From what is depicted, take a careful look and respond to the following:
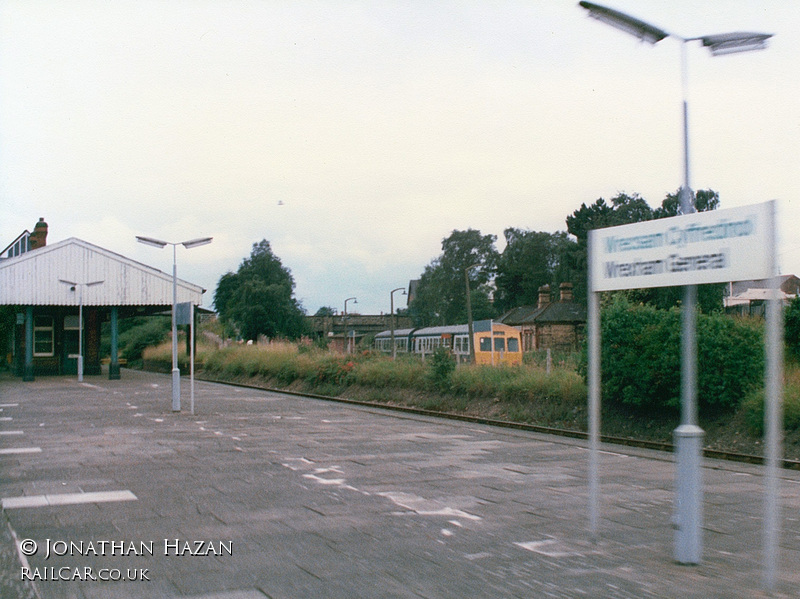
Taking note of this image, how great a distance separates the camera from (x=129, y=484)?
28.2ft

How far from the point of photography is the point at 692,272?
18.0ft

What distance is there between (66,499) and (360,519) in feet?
10.1

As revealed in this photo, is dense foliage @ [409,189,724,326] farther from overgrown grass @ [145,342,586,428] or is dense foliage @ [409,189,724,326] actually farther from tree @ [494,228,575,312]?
overgrown grass @ [145,342,586,428]

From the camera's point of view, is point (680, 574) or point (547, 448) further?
point (547, 448)

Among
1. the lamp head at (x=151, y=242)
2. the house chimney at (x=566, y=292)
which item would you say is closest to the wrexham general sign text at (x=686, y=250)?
the lamp head at (x=151, y=242)

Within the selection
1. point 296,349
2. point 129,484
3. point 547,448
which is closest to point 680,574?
point 129,484

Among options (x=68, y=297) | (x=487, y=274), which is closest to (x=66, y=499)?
(x=68, y=297)

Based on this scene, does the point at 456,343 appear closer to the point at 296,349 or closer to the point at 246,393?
the point at 296,349

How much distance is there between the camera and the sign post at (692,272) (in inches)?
191

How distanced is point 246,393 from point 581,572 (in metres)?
22.4

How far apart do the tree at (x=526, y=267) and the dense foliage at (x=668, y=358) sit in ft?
221

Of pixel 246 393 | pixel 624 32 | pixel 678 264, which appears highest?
pixel 624 32

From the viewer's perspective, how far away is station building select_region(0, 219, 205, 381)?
32.3m

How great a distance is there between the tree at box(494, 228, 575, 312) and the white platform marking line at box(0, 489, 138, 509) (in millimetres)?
76148
